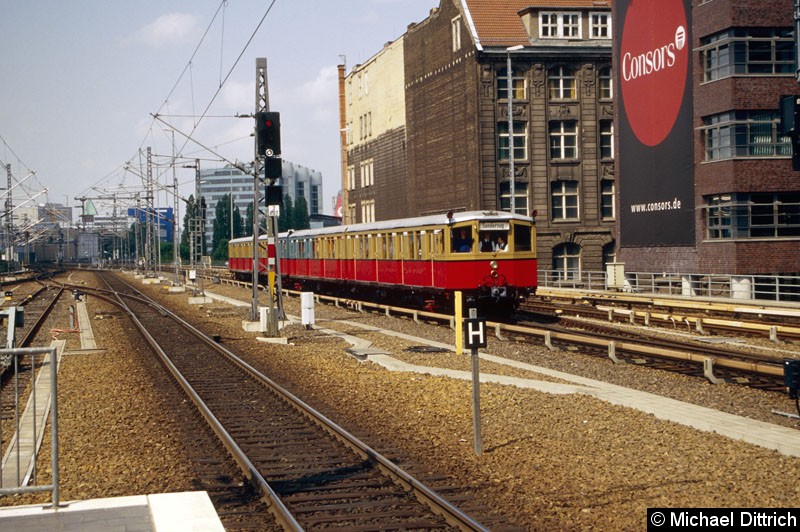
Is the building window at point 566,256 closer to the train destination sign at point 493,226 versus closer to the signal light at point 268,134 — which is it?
the train destination sign at point 493,226

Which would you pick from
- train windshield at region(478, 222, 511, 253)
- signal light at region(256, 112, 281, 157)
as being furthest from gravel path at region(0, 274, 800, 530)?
train windshield at region(478, 222, 511, 253)

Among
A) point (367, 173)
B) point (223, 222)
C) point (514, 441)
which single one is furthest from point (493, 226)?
point (223, 222)

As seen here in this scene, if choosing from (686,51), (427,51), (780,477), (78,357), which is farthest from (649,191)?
(780,477)

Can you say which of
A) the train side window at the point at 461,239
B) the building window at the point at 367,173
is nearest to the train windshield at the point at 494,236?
the train side window at the point at 461,239

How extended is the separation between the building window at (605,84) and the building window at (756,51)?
21.3 meters

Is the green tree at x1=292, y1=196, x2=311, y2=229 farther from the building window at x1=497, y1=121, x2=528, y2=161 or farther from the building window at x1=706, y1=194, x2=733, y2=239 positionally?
the building window at x1=706, y1=194, x2=733, y2=239

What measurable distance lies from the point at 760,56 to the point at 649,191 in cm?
849

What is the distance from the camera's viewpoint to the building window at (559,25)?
61.2 meters

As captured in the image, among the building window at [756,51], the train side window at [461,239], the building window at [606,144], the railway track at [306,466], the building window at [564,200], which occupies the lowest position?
the railway track at [306,466]

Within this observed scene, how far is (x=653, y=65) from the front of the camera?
45156mm

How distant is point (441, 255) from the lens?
30.0 meters

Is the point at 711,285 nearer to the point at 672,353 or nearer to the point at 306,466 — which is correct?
the point at 672,353

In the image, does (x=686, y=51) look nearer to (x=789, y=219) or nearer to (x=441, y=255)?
(x=789, y=219)

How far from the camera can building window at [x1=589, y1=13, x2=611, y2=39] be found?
2437 inches
